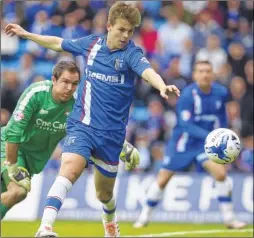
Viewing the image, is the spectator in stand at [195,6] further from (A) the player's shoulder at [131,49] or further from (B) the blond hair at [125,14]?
(B) the blond hair at [125,14]

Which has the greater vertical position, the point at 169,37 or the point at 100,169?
the point at 169,37

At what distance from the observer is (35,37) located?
934cm

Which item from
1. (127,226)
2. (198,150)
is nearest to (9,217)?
(127,226)

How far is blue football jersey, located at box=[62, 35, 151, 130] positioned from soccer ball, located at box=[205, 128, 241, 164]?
0.98 metres

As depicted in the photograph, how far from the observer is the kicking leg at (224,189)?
1286 centimetres

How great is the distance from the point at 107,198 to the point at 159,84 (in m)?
2.24

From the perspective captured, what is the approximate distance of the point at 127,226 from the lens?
1373 cm

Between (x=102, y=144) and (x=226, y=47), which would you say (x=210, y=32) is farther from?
(x=102, y=144)

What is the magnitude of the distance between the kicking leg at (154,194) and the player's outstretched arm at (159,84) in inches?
193

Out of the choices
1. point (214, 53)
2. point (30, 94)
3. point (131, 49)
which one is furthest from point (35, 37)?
point (214, 53)

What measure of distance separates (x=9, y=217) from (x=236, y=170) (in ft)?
13.6

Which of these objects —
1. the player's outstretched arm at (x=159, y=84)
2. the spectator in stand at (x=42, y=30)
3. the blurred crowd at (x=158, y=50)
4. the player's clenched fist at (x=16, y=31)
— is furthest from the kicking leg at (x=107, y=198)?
the spectator in stand at (x=42, y=30)

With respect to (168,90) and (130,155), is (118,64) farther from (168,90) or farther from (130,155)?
(168,90)

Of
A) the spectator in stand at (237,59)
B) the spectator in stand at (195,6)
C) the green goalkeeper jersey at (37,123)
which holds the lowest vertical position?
the green goalkeeper jersey at (37,123)
